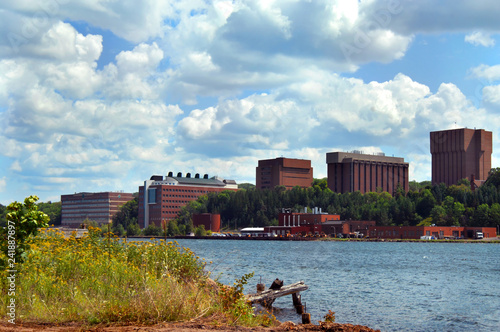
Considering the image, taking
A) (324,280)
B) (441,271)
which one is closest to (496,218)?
(441,271)

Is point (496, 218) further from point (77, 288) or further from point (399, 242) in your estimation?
point (77, 288)

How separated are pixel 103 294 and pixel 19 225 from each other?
3195mm

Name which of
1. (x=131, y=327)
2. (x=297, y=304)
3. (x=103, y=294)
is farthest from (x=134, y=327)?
(x=297, y=304)

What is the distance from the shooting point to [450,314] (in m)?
33.5

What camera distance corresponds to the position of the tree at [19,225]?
56.4ft

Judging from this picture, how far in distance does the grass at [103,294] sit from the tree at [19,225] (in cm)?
52

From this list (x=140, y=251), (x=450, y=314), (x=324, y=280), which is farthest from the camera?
(x=324, y=280)

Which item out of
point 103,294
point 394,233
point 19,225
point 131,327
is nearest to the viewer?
point 131,327

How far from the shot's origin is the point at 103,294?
704 inches

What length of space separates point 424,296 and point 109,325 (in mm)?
30855

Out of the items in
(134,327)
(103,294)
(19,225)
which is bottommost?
(134,327)

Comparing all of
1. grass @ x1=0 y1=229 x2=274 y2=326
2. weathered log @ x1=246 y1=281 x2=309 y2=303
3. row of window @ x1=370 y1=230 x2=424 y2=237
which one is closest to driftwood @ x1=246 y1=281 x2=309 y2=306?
weathered log @ x1=246 y1=281 x2=309 y2=303

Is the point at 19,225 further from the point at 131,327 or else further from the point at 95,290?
the point at 131,327

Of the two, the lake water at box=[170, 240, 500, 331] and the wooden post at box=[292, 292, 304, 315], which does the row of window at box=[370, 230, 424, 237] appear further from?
the wooden post at box=[292, 292, 304, 315]
